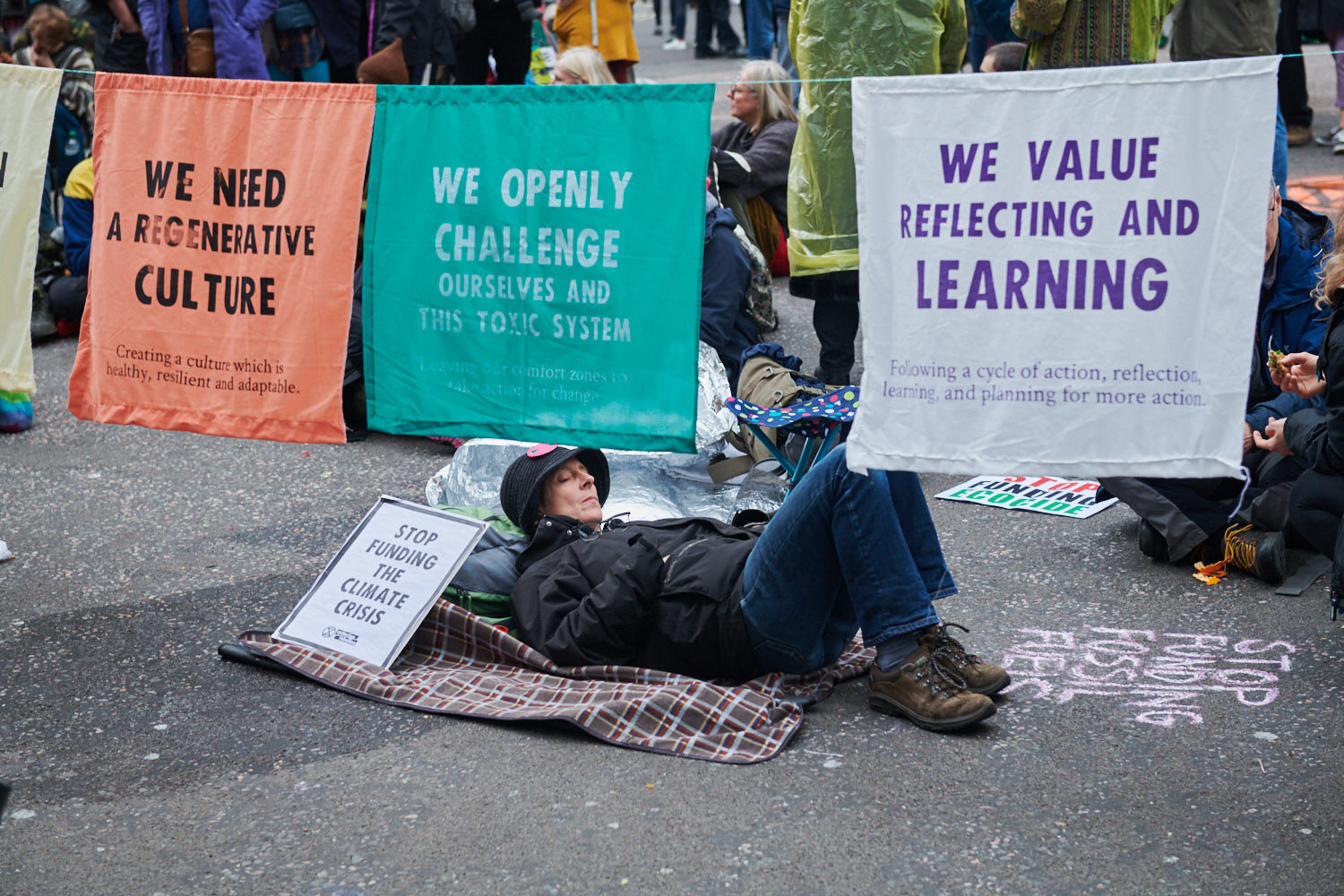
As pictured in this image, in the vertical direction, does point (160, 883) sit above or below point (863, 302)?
below

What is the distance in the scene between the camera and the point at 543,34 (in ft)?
40.0

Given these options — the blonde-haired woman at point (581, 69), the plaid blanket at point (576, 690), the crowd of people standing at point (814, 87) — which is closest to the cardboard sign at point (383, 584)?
the plaid blanket at point (576, 690)

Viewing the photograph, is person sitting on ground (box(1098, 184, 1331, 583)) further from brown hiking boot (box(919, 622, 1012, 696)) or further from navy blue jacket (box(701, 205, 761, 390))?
navy blue jacket (box(701, 205, 761, 390))

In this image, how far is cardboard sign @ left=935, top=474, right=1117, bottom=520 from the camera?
196 inches

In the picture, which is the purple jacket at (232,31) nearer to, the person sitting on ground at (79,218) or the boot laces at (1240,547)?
the person sitting on ground at (79,218)

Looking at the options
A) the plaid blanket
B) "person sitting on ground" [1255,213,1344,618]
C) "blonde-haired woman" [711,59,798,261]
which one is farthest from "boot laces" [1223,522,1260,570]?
"blonde-haired woman" [711,59,798,261]

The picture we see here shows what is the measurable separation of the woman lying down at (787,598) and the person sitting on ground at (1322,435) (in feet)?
3.35

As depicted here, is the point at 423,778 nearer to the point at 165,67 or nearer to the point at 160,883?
the point at 160,883

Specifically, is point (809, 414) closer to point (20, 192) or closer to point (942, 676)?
point (942, 676)

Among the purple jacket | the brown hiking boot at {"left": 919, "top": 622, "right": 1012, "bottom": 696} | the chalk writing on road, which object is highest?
the purple jacket

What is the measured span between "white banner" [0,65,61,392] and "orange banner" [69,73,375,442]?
193 mm

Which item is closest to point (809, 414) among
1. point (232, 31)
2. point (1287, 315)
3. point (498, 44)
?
point (1287, 315)

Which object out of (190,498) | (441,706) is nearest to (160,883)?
(441,706)

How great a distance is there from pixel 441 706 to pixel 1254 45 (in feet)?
19.4
